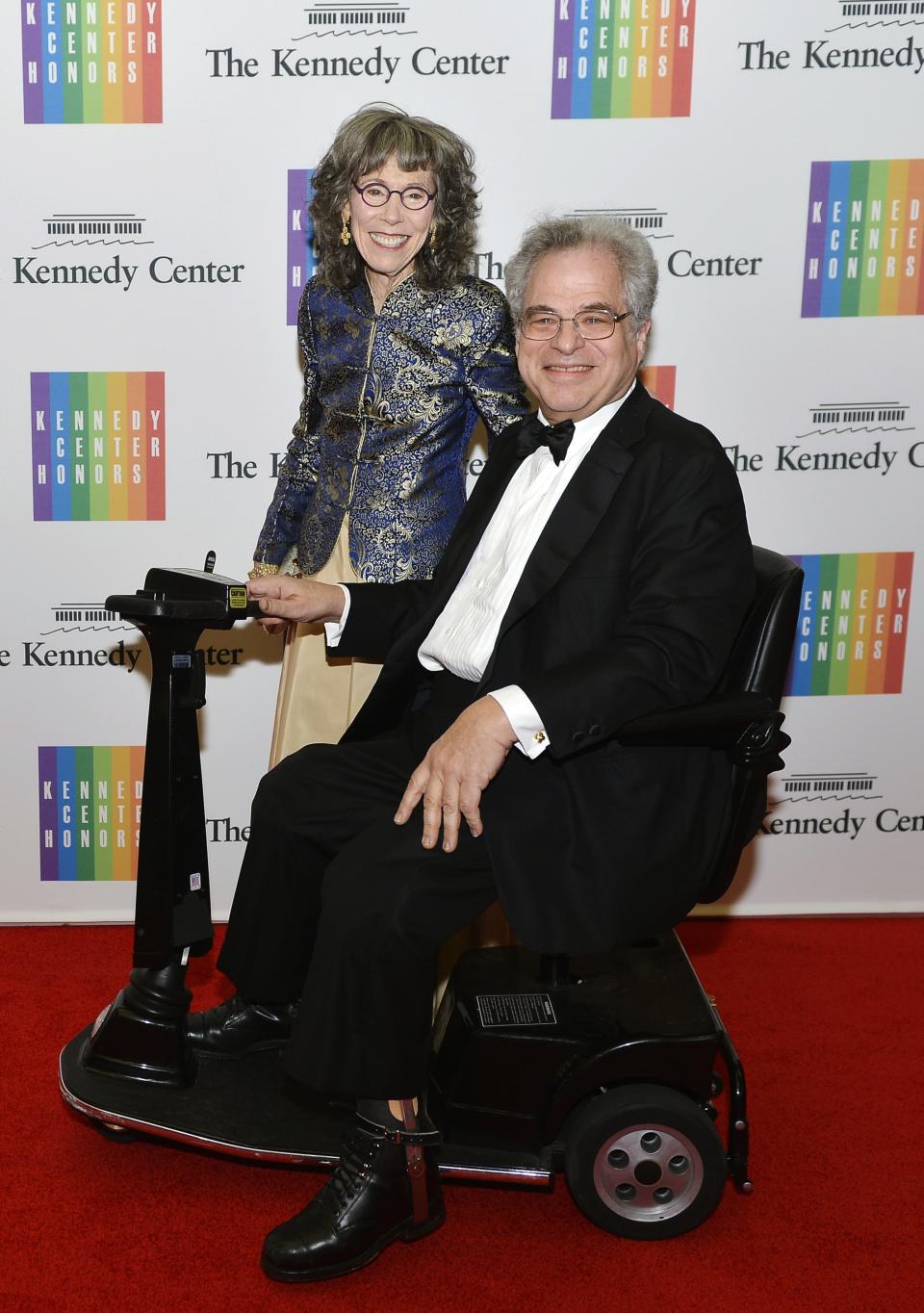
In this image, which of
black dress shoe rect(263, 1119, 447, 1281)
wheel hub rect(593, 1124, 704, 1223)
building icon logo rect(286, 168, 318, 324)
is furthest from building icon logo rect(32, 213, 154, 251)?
wheel hub rect(593, 1124, 704, 1223)

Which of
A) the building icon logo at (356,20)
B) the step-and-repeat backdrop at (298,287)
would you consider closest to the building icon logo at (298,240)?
the step-and-repeat backdrop at (298,287)

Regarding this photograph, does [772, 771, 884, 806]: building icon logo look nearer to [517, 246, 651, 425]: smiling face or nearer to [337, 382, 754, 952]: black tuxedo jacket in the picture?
[337, 382, 754, 952]: black tuxedo jacket

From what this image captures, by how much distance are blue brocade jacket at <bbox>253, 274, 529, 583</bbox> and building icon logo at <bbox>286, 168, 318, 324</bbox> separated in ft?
1.66

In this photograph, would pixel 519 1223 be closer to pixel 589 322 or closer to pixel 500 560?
pixel 500 560

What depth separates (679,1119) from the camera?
6.66 ft

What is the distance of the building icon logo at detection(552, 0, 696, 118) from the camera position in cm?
290

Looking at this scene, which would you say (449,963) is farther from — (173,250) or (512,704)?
(173,250)

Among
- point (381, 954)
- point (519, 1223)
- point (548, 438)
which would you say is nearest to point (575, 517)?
point (548, 438)

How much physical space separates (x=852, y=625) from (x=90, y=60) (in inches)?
90.2

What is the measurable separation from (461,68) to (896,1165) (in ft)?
8.17

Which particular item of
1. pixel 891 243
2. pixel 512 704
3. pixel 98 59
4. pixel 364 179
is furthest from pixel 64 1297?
pixel 891 243

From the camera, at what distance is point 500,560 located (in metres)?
2.19

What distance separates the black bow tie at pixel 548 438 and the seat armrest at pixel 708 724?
1.61 feet

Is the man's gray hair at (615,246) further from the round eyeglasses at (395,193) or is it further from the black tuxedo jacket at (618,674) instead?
the round eyeglasses at (395,193)
